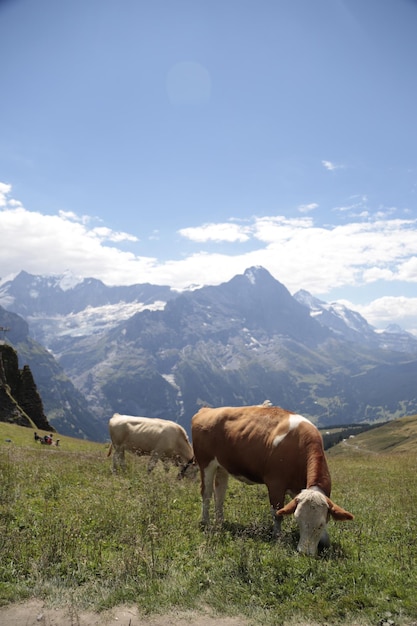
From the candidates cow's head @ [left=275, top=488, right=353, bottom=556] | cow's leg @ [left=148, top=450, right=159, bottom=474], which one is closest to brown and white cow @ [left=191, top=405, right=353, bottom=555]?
cow's head @ [left=275, top=488, right=353, bottom=556]

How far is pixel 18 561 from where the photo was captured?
8.80 m

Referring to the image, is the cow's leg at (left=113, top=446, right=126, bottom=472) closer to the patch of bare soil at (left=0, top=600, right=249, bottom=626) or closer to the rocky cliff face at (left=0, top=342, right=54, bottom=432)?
the patch of bare soil at (left=0, top=600, right=249, bottom=626)

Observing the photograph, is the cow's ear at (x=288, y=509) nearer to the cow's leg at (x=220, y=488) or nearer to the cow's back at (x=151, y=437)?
the cow's leg at (x=220, y=488)

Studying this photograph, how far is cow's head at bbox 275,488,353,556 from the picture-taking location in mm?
9281

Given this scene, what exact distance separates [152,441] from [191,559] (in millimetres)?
11246

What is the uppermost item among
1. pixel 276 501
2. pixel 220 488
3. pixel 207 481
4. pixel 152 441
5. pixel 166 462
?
pixel 276 501

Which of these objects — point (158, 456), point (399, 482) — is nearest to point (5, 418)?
point (158, 456)

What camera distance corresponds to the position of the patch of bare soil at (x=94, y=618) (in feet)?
23.1

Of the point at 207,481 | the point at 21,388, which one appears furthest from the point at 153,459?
the point at 21,388

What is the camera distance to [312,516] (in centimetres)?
928

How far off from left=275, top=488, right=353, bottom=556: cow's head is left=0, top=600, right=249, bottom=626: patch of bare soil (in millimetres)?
2674

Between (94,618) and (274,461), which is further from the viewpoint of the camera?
(274,461)

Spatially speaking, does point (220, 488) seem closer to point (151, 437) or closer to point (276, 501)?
point (276, 501)

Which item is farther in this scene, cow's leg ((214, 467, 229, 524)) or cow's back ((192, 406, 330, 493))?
cow's leg ((214, 467, 229, 524))
